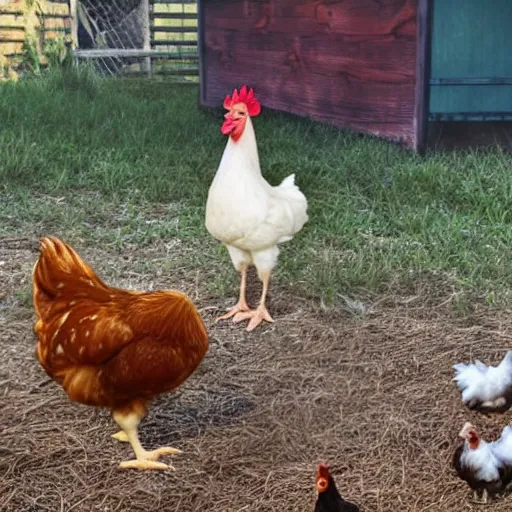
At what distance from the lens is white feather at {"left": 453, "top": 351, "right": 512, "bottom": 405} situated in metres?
3.08

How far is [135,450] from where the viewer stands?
9.39 ft

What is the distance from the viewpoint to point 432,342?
12.4ft

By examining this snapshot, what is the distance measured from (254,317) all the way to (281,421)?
906 millimetres

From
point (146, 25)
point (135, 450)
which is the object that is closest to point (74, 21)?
point (146, 25)

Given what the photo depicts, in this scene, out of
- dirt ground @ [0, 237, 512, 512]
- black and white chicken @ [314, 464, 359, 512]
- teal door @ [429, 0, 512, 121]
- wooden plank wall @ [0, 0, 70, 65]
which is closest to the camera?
black and white chicken @ [314, 464, 359, 512]

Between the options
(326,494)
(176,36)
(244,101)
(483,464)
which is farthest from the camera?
(176,36)

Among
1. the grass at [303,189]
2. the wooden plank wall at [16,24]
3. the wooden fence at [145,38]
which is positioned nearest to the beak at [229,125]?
the grass at [303,189]

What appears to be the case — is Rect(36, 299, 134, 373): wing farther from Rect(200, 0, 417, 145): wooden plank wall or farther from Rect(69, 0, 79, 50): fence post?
Rect(69, 0, 79, 50): fence post

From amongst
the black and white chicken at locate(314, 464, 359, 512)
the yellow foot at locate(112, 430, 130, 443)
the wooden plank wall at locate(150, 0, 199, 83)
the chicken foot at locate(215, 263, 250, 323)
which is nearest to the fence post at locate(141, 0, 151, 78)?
the wooden plank wall at locate(150, 0, 199, 83)

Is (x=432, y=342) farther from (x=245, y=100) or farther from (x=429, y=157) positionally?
(x=429, y=157)

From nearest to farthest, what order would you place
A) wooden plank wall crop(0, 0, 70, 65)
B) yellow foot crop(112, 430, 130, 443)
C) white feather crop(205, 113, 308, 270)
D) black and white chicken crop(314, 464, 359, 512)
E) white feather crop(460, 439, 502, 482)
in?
black and white chicken crop(314, 464, 359, 512) → white feather crop(460, 439, 502, 482) → yellow foot crop(112, 430, 130, 443) → white feather crop(205, 113, 308, 270) → wooden plank wall crop(0, 0, 70, 65)

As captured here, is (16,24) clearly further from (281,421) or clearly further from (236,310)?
(281,421)

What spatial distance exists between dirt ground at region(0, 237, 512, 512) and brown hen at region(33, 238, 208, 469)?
0.67 feet

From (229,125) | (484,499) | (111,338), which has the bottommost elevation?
(484,499)
